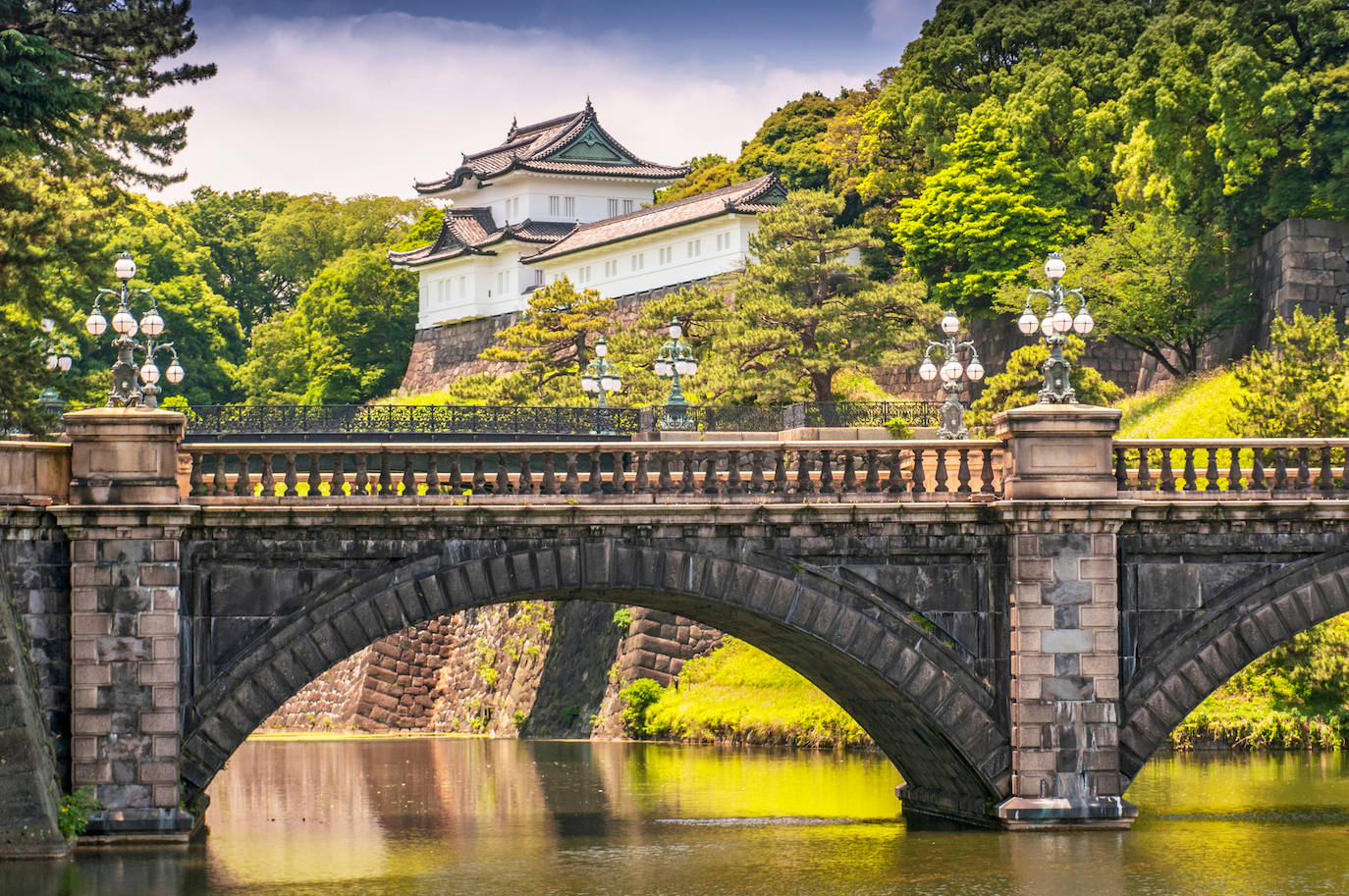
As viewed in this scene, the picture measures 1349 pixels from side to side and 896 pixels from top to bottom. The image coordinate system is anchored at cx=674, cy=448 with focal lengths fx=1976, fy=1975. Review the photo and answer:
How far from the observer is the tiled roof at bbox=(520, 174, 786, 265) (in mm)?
78875

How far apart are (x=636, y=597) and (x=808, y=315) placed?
105 feet

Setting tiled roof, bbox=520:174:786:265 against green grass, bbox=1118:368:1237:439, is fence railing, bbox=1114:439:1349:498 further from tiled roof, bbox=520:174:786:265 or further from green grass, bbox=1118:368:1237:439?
tiled roof, bbox=520:174:786:265

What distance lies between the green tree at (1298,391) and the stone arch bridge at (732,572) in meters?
16.5

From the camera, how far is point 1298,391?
46219 millimetres

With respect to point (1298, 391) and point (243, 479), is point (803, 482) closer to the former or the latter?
point (243, 479)

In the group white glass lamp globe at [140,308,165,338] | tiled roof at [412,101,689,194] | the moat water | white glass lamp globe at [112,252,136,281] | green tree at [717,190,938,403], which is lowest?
the moat water

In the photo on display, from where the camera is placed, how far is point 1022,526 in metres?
A: 27.7

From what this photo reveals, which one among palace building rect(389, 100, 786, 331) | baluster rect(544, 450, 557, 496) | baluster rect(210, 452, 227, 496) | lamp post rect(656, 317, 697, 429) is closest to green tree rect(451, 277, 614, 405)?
→ palace building rect(389, 100, 786, 331)

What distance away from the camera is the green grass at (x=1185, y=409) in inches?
2130

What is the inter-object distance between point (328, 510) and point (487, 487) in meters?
2.45

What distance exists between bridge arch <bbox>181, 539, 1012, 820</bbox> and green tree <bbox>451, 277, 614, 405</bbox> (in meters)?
40.7

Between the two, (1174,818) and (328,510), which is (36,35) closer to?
(328,510)

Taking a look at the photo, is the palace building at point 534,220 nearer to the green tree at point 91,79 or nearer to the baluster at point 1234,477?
the green tree at point 91,79

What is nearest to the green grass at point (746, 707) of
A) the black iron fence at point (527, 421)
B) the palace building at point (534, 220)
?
the black iron fence at point (527, 421)
